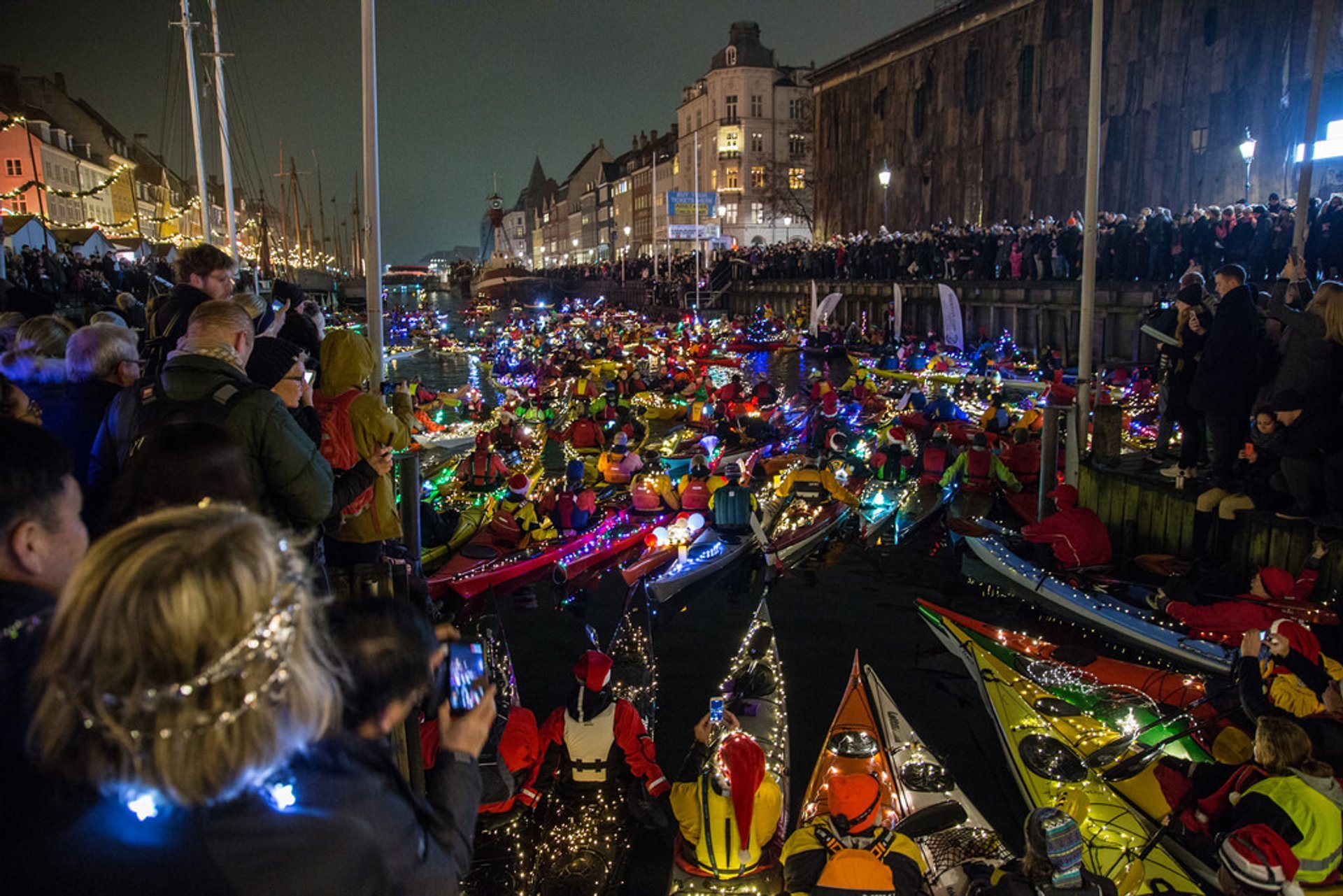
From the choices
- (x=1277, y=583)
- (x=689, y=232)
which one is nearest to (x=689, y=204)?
(x=689, y=232)

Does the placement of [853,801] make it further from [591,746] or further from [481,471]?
[481,471]

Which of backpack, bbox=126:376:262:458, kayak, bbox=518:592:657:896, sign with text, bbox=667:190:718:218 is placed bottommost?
kayak, bbox=518:592:657:896

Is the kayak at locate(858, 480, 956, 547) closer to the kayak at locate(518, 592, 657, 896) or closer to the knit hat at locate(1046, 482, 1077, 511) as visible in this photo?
the knit hat at locate(1046, 482, 1077, 511)

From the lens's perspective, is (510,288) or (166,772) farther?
(510,288)

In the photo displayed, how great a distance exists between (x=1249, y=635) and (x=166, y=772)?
6.98 m

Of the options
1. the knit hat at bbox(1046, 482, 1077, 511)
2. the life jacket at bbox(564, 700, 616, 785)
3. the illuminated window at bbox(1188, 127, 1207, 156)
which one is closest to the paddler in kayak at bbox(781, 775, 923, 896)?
the life jacket at bbox(564, 700, 616, 785)

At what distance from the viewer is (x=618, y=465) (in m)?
14.6

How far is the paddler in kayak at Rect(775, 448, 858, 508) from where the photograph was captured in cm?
1359

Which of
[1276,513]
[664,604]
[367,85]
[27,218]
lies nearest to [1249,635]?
[1276,513]

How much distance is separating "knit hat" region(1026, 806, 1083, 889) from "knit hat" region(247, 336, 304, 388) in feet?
14.5

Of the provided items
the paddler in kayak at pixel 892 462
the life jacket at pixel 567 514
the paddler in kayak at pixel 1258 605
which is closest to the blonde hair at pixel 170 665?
the paddler in kayak at pixel 1258 605

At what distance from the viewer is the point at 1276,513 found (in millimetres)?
9117

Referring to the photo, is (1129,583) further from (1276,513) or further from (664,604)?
(664,604)

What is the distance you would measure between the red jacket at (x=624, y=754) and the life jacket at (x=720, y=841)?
3.22 feet
